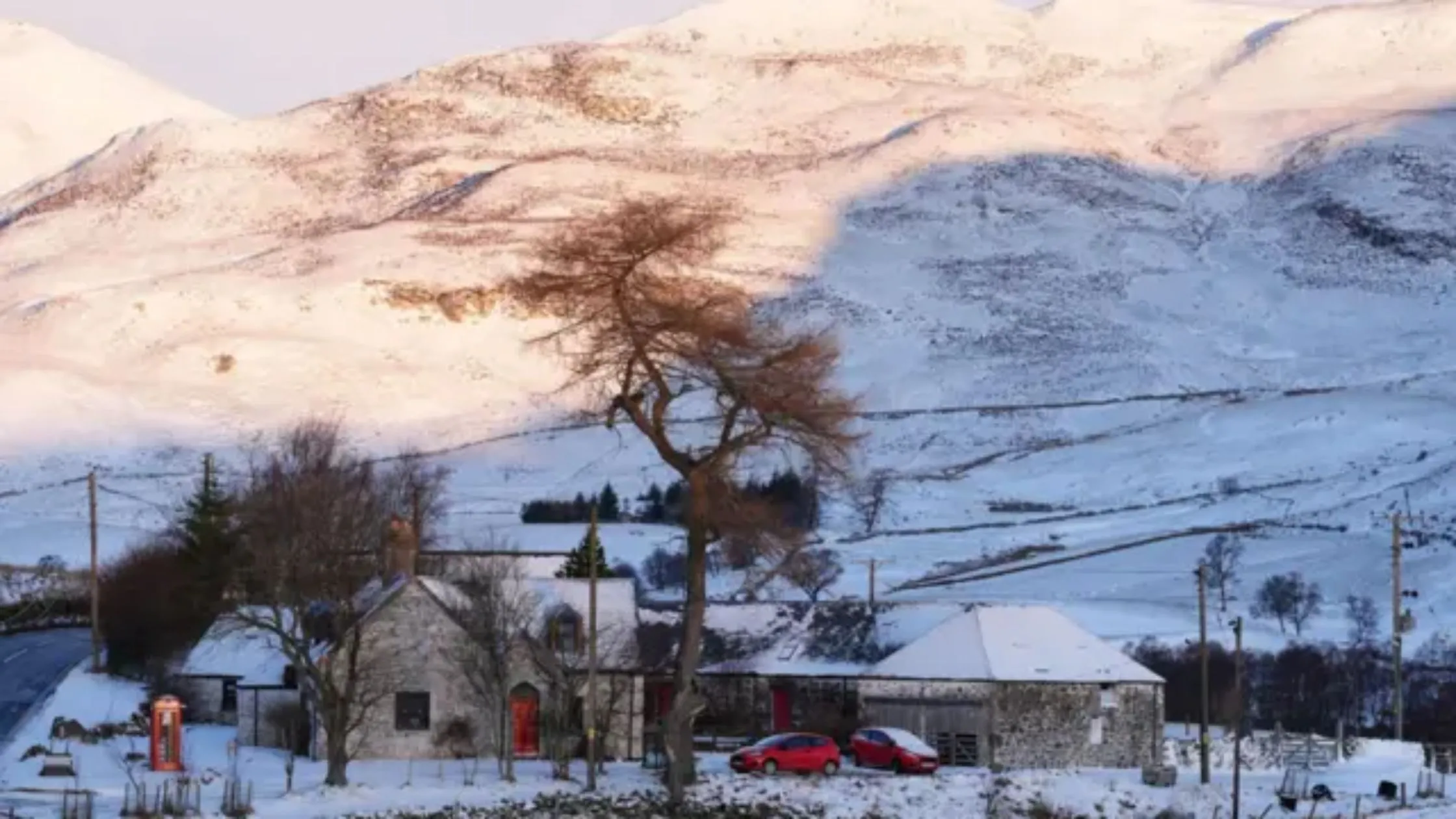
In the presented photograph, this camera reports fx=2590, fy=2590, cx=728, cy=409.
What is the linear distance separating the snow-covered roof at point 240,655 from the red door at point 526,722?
208 inches

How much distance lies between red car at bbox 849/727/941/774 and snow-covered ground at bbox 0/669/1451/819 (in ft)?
1.52

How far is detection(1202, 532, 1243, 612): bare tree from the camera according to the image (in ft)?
325

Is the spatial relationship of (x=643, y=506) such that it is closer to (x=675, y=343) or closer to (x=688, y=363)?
(x=688, y=363)

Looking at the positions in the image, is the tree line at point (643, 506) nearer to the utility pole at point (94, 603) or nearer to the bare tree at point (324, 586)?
→ the utility pole at point (94, 603)

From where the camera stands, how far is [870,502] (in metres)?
128

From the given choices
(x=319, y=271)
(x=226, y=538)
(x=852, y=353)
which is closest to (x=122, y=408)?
(x=319, y=271)

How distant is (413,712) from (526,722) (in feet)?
7.37

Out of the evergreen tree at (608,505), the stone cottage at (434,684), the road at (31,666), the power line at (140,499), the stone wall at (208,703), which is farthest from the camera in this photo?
the evergreen tree at (608,505)

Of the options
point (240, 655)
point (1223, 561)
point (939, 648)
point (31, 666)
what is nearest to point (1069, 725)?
point (939, 648)

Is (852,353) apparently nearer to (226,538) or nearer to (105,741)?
(226,538)

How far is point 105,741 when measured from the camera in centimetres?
5091

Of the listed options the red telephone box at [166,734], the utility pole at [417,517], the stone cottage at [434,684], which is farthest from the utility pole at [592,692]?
the utility pole at [417,517]

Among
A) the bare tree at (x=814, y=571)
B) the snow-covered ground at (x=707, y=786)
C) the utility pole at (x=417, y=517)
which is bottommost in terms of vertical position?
the snow-covered ground at (x=707, y=786)

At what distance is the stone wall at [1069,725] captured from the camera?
52.0 metres
